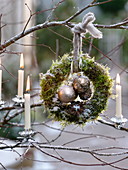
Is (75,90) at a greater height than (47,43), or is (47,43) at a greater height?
(47,43)

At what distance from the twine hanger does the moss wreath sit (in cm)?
2

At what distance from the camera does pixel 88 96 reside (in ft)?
1.88

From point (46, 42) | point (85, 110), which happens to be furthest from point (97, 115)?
point (46, 42)

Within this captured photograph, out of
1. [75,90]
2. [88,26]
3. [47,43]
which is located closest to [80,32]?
[88,26]

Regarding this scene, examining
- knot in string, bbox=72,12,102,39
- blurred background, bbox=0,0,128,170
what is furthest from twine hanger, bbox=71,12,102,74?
blurred background, bbox=0,0,128,170

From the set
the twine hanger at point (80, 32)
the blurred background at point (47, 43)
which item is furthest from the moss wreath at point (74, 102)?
the blurred background at point (47, 43)

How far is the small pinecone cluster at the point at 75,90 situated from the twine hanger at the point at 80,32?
0.04 m

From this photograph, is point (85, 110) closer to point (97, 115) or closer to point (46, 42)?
point (97, 115)

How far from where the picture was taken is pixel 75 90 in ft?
1.85

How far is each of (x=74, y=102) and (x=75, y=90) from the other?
0.04 metres

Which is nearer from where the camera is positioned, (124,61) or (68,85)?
(68,85)

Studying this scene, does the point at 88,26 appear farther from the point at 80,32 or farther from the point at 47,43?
the point at 47,43

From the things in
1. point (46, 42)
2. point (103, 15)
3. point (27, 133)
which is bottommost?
point (27, 133)

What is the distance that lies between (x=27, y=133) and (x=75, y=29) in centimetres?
29
